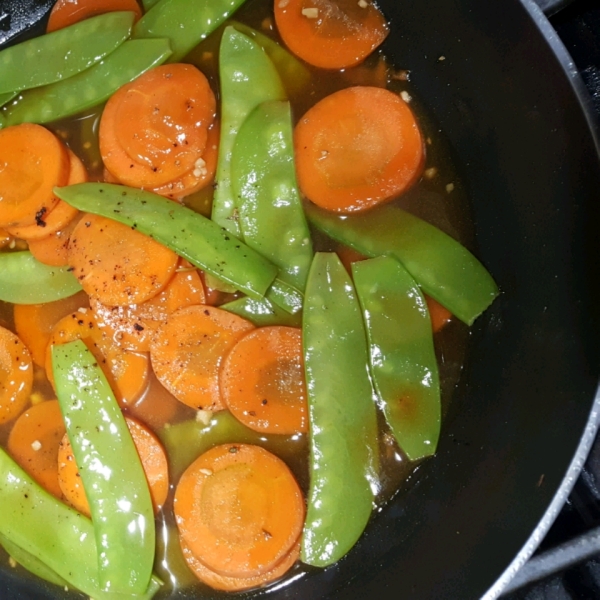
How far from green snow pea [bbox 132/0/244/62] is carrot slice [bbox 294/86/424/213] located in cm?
60

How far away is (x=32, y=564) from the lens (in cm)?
238

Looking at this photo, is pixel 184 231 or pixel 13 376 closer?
pixel 184 231

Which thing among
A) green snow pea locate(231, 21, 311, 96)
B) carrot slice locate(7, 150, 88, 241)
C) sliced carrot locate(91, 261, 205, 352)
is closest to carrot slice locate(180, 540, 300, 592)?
sliced carrot locate(91, 261, 205, 352)

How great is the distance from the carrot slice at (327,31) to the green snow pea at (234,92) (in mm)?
184

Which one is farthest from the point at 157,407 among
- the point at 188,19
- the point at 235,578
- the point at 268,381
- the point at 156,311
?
the point at 188,19

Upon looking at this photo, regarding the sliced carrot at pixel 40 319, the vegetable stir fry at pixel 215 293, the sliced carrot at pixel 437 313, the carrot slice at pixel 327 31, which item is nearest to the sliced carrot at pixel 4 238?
the vegetable stir fry at pixel 215 293

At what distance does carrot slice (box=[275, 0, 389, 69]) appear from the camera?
2.46m

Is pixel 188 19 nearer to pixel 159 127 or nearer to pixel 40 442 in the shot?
pixel 159 127

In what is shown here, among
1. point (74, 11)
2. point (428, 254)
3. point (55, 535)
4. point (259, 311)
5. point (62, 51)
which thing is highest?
point (74, 11)

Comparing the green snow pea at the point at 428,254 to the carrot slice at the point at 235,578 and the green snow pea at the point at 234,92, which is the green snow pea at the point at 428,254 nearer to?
the green snow pea at the point at 234,92

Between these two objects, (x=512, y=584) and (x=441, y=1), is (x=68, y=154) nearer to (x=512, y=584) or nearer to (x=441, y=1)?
(x=441, y=1)

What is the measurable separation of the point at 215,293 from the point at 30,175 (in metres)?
0.91

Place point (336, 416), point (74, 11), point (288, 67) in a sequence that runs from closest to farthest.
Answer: point (336, 416)
point (288, 67)
point (74, 11)

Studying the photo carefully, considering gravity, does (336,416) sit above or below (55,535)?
above
